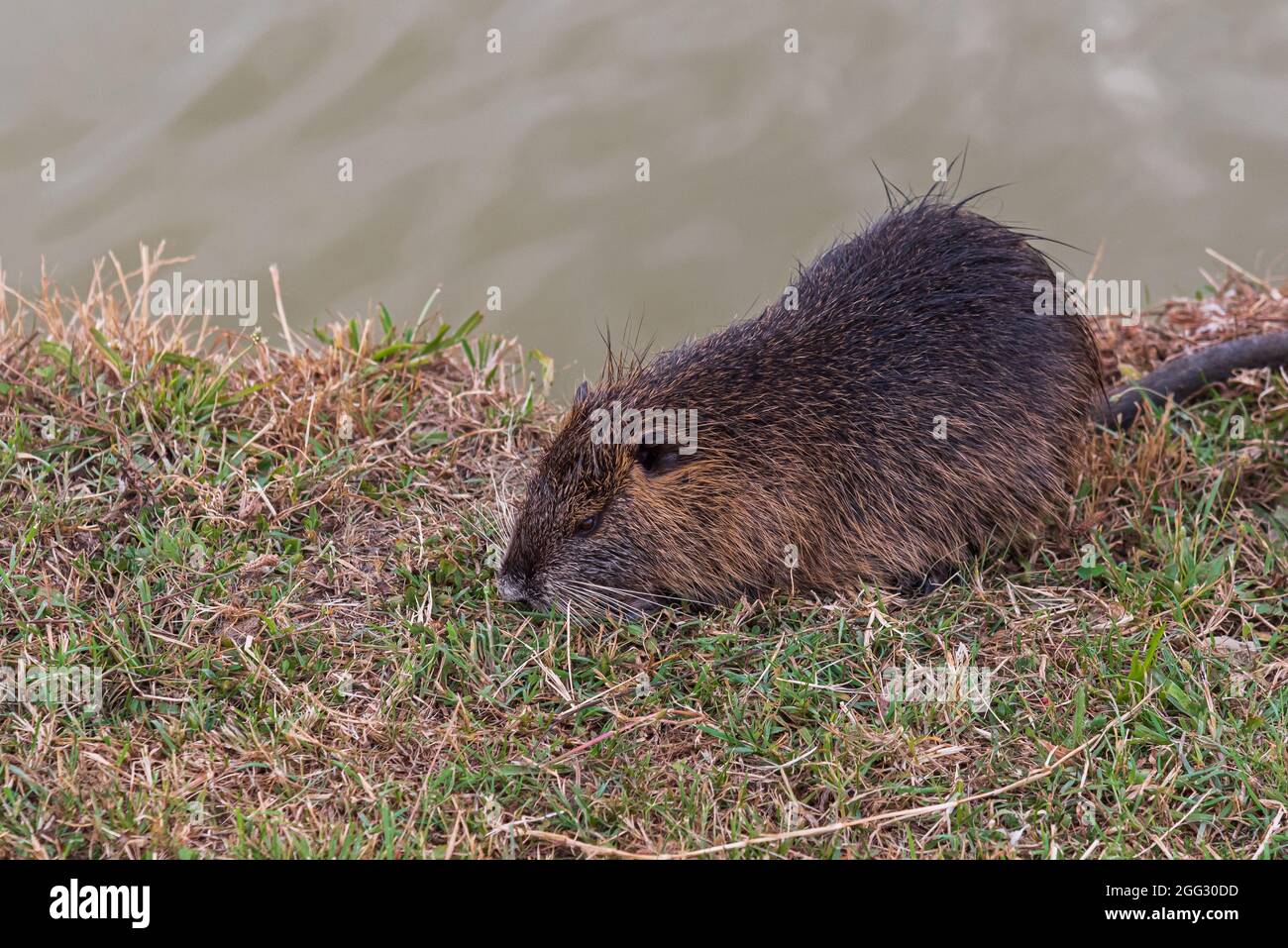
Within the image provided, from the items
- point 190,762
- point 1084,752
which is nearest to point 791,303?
point 1084,752

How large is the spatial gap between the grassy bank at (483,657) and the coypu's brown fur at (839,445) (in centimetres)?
18

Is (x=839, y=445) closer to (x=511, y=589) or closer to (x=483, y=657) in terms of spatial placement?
(x=511, y=589)

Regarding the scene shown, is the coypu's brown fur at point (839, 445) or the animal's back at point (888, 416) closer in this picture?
the coypu's brown fur at point (839, 445)

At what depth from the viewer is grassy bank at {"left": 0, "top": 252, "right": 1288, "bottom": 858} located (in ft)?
10.8

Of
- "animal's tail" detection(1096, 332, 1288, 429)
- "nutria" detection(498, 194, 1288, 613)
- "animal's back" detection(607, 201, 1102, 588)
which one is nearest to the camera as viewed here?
"nutria" detection(498, 194, 1288, 613)

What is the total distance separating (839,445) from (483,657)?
1.38m

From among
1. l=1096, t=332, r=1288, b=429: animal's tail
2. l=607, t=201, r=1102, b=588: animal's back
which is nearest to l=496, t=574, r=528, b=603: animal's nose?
l=607, t=201, r=1102, b=588: animal's back

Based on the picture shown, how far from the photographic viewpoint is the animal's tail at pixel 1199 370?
16.3ft

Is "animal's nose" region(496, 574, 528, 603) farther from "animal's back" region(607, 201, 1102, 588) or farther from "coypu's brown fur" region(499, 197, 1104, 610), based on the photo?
"animal's back" region(607, 201, 1102, 588)

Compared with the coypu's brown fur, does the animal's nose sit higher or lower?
lower

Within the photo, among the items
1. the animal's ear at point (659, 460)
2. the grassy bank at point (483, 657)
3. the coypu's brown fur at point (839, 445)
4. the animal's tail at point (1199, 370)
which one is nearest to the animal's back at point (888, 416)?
the coypu's brown fur at point (839, 445)

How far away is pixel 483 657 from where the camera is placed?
Answer: 3.83 metres

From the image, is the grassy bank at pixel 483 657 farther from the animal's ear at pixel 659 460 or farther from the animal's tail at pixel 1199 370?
the animal's ear at pixel 659 460

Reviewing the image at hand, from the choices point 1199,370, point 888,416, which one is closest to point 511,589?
point 888,416
